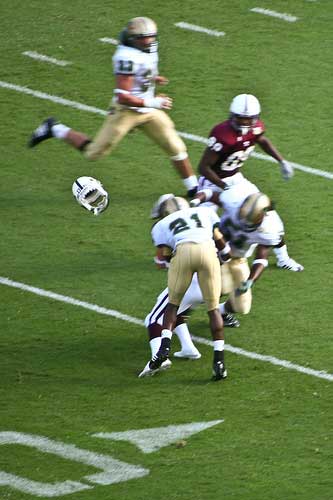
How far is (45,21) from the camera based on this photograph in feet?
49.0

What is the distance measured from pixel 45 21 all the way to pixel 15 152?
3.19 meters

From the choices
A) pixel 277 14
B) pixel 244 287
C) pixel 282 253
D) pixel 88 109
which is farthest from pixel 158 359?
pixel 277 14

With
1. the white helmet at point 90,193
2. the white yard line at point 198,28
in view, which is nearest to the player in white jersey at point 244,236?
the white helmet at point 90,193

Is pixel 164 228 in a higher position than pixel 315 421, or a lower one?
higher

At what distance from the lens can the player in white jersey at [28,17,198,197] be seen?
417 inches

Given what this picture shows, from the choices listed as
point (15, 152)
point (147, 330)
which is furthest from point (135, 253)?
point (15, 152)

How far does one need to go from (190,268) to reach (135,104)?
2239 mm

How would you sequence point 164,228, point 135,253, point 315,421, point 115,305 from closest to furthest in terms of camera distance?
point 315,421 → point 164,228 → point 115,305 → point 135,253

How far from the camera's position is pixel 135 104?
1049cm

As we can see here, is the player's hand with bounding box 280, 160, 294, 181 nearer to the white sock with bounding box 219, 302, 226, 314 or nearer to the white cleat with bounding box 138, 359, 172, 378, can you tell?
the white sock with bounding box 219, 302, 226, 314

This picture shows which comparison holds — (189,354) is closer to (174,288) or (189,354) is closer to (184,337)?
(184,337)

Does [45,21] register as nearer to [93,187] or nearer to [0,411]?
[93,187]

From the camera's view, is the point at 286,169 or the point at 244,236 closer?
the point at 244,236

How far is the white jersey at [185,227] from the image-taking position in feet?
28.5
